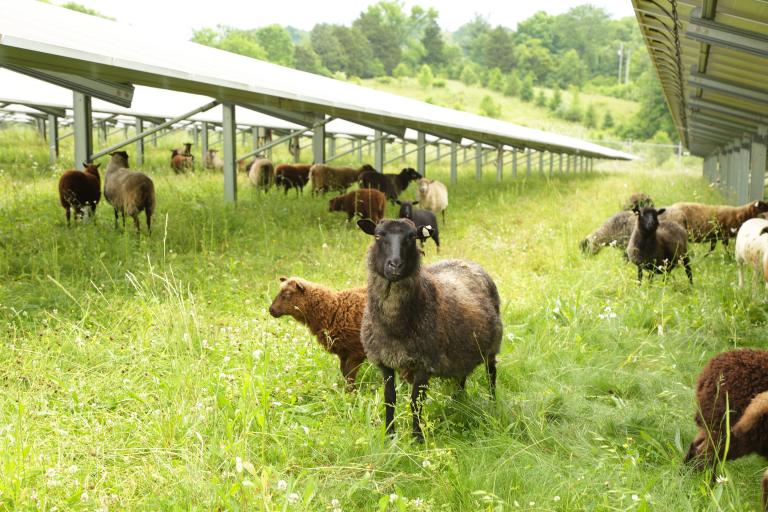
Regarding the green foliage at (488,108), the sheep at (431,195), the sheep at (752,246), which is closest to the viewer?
the sheep at (752,246)

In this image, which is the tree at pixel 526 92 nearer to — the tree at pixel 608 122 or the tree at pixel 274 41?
the tree at pixel 608 122

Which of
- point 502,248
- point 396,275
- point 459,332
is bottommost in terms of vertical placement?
point 502,248

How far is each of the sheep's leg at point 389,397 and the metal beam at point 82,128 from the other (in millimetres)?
7822

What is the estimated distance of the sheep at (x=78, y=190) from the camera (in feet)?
30.5

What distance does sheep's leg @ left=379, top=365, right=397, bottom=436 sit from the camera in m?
3.94

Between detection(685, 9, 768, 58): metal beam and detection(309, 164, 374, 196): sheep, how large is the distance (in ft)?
31.0

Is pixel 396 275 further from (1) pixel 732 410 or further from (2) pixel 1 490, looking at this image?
(2) pixel 1 490

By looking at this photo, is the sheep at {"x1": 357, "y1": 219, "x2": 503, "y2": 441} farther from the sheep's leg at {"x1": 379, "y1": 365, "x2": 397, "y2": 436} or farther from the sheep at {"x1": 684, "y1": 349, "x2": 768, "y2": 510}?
the sheep at {"x1": 684, "y1": 349, "x2": 768, "y2": 510}

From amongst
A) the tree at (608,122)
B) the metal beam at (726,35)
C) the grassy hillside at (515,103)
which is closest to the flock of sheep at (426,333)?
the metal beam at (726,35)

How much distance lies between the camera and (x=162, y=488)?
124 inches

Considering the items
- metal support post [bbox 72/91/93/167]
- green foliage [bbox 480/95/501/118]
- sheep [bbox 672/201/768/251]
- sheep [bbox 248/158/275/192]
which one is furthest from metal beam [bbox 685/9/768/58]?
green foliage [bbox 480/95/501/118]

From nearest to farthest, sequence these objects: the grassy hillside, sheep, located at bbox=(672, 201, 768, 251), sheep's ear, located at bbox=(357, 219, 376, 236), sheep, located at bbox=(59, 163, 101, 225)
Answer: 1. sheep's ear, located at bbox=(357, 219, 376, 236)
2. sheep, located at bbox=(59, 163, 101, 225)
3. sheep, located at bbox=(672, 201, 768, 251)
4. the grassy hillside

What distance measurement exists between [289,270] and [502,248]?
3464 millimetres

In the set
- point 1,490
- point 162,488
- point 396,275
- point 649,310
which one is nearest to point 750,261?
point 649,310
